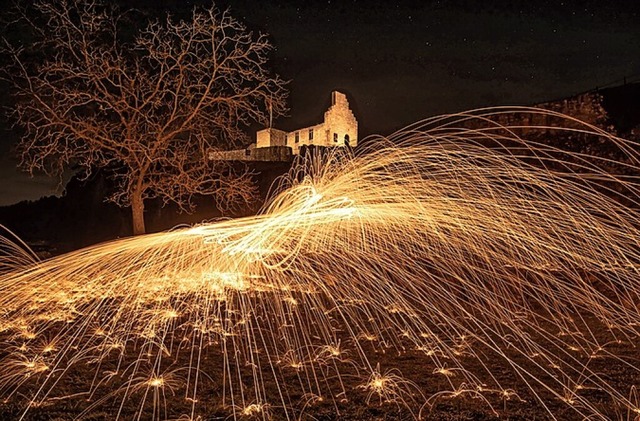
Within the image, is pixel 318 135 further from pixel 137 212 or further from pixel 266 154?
pixel 137 212

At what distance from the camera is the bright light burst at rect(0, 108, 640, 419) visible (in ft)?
16.8

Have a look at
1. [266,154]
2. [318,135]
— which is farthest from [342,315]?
[318,135]

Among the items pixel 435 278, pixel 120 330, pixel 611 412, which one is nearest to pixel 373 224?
pixel 435 278

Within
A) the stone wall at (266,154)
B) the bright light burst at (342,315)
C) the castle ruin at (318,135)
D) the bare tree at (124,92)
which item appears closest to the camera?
the bright light burst at (342,315)

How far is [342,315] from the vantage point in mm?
7711

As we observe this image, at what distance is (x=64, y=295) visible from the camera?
9039mm

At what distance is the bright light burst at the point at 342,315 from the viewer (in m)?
5.11

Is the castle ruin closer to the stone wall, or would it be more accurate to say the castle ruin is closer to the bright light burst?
the stone wall

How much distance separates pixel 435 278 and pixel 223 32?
9.35 metres

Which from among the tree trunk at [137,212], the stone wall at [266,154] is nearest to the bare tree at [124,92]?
the tree trunk at [137,212]

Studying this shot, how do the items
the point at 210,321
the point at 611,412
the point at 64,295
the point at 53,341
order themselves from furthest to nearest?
the point at 64,295 < the point at 210,321 < the point at 53,341 < the point at 611,412

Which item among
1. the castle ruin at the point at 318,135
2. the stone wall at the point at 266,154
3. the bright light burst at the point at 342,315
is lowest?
the bright light burst at the point at 342,315

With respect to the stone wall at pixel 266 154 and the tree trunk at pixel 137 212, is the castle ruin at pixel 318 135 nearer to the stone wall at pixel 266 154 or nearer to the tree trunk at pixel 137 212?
the stone wall at pixel 266 154

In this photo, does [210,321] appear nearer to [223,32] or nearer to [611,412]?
[611,412]
